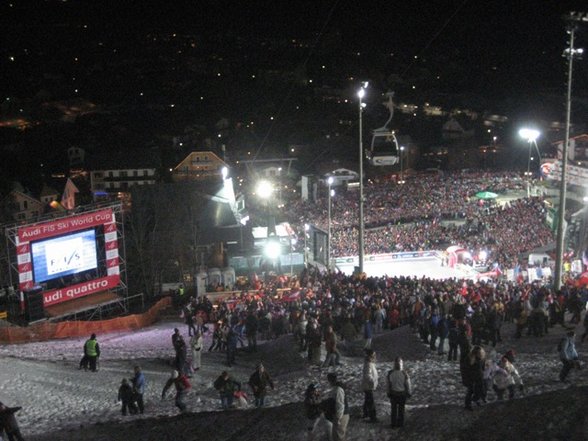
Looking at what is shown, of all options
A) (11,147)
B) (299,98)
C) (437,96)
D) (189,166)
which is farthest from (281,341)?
(437,96)

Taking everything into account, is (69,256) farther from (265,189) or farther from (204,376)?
(265,189)

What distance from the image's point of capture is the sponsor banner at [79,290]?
23.8 meters

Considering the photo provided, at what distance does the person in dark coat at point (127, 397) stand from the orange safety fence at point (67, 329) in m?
9.98

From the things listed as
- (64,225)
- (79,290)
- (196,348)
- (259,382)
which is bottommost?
(196,348)

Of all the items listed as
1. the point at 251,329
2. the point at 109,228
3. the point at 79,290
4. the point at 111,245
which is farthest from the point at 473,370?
the point at 79,290

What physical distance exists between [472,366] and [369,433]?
6.27 ft

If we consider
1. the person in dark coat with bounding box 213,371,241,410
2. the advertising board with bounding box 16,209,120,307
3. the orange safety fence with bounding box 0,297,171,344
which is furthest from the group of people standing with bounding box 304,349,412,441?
the advertising board with bounding box 16,209,120,307

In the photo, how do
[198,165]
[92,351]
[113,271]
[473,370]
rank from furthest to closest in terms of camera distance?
[198,165]
[113,271]
[92,351]
[473,370]

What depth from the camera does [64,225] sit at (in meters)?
23.7

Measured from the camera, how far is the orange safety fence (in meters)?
20.7

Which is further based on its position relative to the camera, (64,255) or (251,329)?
(64,255)

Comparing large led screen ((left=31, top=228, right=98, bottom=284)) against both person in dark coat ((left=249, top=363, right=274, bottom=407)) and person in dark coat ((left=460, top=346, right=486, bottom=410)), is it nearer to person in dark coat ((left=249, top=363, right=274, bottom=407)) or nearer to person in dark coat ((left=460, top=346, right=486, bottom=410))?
person in dark coat ((left=249, top=363, right=274, bottom=407))

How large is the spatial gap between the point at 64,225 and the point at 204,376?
1119 centimetres

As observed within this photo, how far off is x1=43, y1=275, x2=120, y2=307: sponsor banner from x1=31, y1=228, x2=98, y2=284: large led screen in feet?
2.25
